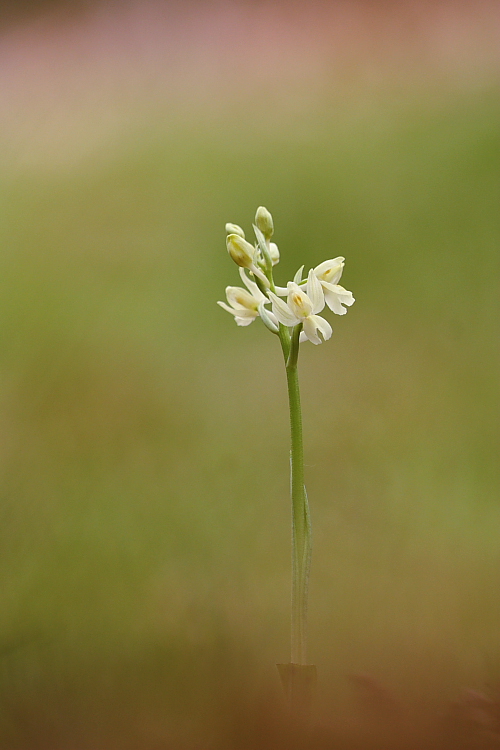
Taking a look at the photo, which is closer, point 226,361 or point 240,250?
point 240,250

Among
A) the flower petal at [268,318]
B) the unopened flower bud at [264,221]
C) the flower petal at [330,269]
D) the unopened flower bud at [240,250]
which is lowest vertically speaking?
the flower petal at [268,318]

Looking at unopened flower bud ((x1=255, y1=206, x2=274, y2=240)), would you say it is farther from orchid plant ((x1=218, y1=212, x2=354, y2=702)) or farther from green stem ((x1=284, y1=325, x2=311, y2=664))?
green stem ((x1=284, y1=325, x2=311, y2=664))

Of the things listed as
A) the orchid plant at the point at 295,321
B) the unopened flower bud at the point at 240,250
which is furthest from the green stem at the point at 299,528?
the unopened flower bud at the point at 240,250

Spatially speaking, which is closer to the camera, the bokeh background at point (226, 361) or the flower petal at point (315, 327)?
the flower petal at point (315, 327)

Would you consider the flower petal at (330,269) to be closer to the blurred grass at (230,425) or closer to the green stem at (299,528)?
the green stem at (299,528)

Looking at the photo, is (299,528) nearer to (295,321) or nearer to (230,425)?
(295,321)

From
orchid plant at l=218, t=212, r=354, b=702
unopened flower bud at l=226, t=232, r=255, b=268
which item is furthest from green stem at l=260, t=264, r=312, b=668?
unopened flower bud at l=226, t=232, r=255, b=268

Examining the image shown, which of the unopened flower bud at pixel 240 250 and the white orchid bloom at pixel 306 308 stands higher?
the unopened flower bud at pixel 240 250

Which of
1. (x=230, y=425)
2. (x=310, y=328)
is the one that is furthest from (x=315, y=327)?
(x=230, y=425)
